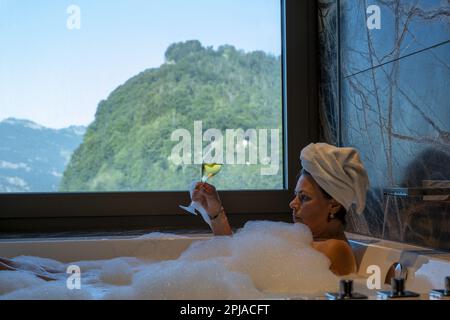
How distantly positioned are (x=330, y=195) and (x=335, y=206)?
0.14 ft

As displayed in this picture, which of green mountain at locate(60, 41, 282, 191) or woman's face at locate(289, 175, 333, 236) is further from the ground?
green mountain at locate(60, 41, 282, 191)

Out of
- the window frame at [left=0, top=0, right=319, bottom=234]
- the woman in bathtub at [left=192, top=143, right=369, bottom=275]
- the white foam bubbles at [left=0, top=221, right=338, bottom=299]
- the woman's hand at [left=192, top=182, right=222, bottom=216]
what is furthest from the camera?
the window frame at [left=0, top=0, right=319, bottom=234]

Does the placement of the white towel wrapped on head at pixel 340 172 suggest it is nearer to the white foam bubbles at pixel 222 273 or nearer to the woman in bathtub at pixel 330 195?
the woman in bathtub at pixel 330 195

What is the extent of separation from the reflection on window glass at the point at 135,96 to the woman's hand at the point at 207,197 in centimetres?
62

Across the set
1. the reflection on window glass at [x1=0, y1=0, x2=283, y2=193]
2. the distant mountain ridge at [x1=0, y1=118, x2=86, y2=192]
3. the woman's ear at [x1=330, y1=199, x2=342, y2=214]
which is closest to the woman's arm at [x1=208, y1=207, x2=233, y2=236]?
the woman's ear at [x1=330, y1=199, x2=342, y2=214]

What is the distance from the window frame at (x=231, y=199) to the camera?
8.89 ft

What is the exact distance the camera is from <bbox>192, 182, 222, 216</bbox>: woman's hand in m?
2.16

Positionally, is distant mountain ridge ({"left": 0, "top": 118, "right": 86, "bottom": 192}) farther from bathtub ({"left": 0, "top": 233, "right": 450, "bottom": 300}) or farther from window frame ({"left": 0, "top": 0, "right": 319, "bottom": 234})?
bathtub ({"left": 0, "top": 233, "right": 450, "bottom": 300})

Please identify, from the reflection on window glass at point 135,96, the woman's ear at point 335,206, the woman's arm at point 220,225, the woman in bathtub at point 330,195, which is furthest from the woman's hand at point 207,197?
the reflection on window glass at point 135,96

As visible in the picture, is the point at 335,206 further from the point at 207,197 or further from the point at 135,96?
the point at 135,96

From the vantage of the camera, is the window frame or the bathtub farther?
the window frame

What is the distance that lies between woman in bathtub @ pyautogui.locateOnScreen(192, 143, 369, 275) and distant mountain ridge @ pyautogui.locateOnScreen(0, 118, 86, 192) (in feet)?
4.09

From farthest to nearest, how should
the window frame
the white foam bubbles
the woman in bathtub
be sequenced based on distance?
1. the window frame
2. the woman in bathtub
3. the white foam bubbles

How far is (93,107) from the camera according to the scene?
2773 mm
